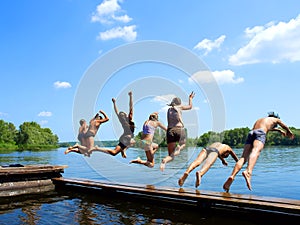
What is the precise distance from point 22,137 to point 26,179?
106244 millimetres

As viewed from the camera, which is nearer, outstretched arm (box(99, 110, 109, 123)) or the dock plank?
the dock plank

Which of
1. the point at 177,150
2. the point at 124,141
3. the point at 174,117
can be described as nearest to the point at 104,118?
the point at 124,141

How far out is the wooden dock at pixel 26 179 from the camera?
13.6m

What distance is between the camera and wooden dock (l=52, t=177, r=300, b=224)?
803cm

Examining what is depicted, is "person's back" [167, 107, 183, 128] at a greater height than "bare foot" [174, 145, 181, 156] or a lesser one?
greater

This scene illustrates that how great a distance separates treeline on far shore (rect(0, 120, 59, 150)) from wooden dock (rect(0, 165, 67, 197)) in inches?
3721

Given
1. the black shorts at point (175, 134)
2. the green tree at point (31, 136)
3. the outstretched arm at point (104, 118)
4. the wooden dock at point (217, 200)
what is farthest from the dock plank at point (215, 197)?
the green tree at point (31, 136)

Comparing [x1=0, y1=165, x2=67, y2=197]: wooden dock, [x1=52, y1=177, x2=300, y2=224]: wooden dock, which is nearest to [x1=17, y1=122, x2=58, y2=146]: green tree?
[x1=0, y1=165, x2=67, y2=197]: wooden dock

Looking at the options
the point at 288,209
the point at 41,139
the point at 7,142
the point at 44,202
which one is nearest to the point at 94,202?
the point at 44,202

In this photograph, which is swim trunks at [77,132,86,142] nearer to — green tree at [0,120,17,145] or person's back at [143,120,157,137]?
person's back at [143,120,157,137]

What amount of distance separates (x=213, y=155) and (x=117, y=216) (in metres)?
3.35

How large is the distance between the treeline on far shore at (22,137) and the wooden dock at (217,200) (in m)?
99.5

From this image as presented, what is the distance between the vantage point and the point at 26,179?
47.6 feet

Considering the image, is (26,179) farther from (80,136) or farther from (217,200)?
(217,200)
